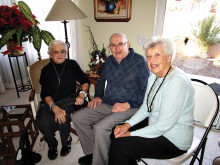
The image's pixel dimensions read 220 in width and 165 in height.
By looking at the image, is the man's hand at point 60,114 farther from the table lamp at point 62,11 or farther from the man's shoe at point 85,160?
the table lamp at point 62,11

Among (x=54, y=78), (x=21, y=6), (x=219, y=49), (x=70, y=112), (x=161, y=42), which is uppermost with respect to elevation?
(x=21, y=6)

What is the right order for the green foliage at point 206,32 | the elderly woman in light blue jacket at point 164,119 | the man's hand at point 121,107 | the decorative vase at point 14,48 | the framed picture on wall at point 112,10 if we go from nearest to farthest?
the elderly woman in light blue jacket at point 164,119, the man's hand at point 121,107, the green foliage at point 206,32, the framed picture on wall at point 112,10, the decorative vase at point 14,48

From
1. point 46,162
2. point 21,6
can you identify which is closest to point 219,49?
point 46,162

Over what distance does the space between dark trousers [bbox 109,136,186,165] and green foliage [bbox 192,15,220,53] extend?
1393 millimetres

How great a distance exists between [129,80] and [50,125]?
0.93 m

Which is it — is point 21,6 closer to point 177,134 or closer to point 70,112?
point 70,112

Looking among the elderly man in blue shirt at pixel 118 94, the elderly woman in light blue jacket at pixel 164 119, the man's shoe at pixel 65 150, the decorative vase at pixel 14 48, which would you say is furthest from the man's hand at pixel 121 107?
the decorative vase at pixel 14 48

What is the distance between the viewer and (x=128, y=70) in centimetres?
156

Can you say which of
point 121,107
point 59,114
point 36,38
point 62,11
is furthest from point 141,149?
point 36,38

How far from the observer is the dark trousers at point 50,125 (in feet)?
5.16

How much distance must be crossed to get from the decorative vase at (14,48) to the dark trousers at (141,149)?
226cm

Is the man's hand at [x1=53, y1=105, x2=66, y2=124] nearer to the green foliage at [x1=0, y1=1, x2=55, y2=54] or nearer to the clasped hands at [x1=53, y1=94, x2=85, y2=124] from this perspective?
the clasped hands at [x1=53, y1=94, x2=85, y2=124]

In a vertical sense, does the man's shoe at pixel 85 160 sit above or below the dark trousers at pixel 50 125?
below

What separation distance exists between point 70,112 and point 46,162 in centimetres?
57
